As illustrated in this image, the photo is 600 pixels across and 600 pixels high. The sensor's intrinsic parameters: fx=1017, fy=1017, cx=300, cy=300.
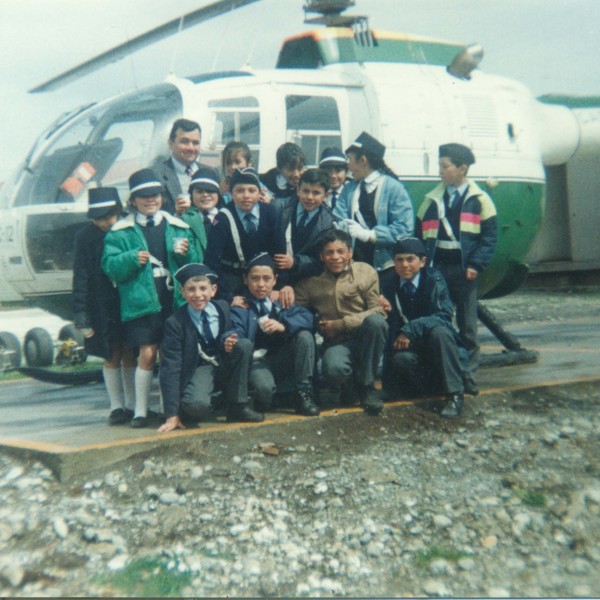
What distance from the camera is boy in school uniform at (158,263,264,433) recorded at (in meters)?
6.40

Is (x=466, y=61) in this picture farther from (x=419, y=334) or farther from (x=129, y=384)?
(x=129, y=384)

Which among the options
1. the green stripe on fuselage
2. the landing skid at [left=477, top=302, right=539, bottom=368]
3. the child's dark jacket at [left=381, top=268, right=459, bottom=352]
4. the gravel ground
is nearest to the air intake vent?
the green stripe on fuselage

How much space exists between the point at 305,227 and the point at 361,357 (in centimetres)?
102

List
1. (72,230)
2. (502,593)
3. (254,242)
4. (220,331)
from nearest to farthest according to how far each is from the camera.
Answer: (502,593) → (220,331) → (254,242) → (72,230)

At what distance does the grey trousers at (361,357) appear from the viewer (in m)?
6.82

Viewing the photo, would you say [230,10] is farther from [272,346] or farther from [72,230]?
[272,346]

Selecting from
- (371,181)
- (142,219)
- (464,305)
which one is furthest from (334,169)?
(142,219)

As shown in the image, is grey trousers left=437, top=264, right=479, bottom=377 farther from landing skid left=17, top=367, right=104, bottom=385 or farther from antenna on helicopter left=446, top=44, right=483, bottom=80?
landing skid left=17, top=367, right=104, bottom=385

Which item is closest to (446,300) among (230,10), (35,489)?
(35,489)

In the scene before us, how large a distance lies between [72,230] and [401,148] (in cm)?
306

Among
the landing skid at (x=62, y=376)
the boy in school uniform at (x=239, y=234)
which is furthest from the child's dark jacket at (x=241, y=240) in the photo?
the landing skid at (x=62, y=376)

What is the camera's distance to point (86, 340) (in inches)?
271

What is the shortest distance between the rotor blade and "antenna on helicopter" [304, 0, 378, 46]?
0.75 m

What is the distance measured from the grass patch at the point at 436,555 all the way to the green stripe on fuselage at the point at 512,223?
526 cm
